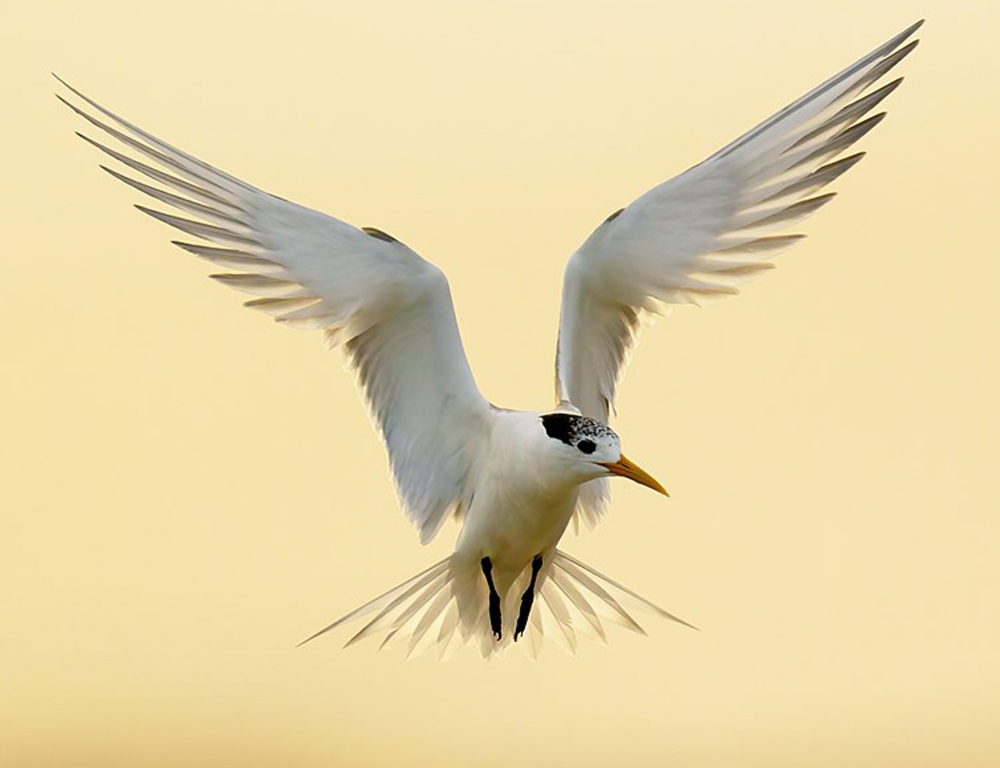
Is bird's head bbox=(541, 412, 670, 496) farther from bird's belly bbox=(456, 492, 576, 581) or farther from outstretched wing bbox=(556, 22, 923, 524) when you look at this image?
outstretched wing bbox=(556, 22, 923, 524)

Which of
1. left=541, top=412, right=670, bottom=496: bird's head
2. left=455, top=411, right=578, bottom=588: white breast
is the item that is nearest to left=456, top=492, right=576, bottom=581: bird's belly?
left=455, top=411, right=578, bottom=588: white breast

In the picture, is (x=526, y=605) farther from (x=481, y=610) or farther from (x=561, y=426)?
(x=561, y=426)

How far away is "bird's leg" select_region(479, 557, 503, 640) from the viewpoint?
13.9 feet

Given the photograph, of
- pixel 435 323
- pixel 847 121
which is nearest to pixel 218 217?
pixel 435 323

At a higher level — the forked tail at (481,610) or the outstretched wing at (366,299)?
the outstretched wing at (366,299)

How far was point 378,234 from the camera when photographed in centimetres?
405

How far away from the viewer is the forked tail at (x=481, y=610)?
4363 mm

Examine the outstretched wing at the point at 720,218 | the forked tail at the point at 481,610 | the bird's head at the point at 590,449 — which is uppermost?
the outstretched wing at the point at 720,218

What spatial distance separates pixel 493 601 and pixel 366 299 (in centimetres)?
84

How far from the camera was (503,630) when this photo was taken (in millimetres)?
4465

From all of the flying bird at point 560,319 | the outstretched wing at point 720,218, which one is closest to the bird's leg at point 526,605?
the flying bird at point 560,319

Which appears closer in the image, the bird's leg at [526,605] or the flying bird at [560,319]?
the flying bird at [560,319]

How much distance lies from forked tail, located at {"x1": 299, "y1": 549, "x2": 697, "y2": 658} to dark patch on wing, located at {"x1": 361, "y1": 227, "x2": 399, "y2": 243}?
835 mm

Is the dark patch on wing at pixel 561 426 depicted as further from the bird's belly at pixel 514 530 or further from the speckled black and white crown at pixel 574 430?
the bird's belly at pixel 514 530
